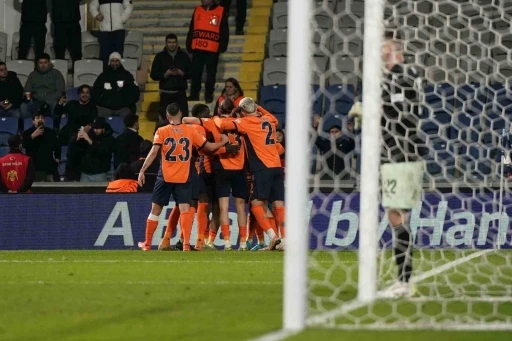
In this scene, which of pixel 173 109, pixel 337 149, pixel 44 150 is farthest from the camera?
pixel 44 150

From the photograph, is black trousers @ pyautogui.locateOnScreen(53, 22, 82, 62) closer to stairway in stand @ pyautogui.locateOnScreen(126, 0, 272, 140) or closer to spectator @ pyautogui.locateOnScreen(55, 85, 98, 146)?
stairway in stand @ pyautogui.locateOnScreen(126, 0, 272, 140)

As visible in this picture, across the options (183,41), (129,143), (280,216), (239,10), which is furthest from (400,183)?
(183,41)

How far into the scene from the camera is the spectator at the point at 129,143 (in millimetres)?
16906

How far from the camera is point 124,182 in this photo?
52.6 feet

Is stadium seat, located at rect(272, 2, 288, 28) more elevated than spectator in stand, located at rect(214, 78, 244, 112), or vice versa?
stadium seat, located at rect(272, 2, 288, 28)

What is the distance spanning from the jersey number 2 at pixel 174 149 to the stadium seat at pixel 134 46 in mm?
6801

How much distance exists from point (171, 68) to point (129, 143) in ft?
7.57

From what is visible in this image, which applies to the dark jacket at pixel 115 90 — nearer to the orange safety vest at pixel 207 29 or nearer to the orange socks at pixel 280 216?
the orange safety vest at pixel 207 29

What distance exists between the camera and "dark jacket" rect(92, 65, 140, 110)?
18812 mm

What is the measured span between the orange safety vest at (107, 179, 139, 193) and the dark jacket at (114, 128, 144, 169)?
34.7 inches

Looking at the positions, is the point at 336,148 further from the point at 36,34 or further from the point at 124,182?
the point at 36,34

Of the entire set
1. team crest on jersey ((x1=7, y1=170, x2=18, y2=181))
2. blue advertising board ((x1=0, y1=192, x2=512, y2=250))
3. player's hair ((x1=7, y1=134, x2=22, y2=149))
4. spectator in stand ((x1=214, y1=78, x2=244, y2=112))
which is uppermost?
spectator in stand ((x1=214, y1=78, x2=244, y2=112))

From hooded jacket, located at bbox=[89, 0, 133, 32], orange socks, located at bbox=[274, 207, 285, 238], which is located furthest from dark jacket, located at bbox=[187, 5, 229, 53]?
orange socks, located at bbox=[274, 207, 285, 238]

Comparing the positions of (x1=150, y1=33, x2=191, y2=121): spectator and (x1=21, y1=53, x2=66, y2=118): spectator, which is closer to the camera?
(x1=150, y1=33, x2=191, y2=121): spectator
